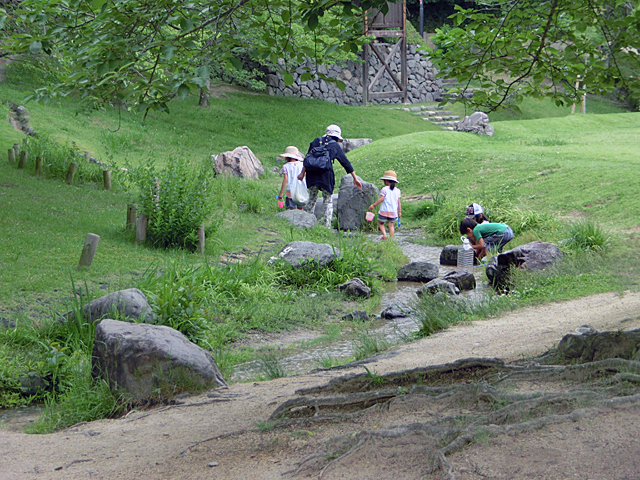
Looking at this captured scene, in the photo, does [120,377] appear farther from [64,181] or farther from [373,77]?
[373,77]

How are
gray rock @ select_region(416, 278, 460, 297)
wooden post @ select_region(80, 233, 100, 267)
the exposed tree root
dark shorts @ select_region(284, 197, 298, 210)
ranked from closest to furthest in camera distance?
the exposed tree root
wooden post @ select_region(80, 233, 100, 267)
gray rock @ select_region(416, 278, 460, 297)
dark shorts @ select_region(284, 197, 298, 210)

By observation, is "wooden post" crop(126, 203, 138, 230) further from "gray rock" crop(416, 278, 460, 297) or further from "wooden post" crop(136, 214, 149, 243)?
"gray rock" crop(416, 278, 460, 297)

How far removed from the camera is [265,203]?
1283 centimetres

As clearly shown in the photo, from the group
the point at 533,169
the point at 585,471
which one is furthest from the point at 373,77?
the point at 585,471

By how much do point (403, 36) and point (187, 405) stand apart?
29195 millimetres

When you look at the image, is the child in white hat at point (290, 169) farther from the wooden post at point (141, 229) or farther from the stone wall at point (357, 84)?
the stone wall at point (357, 84)

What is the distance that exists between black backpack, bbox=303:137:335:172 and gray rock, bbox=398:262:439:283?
2398 mm

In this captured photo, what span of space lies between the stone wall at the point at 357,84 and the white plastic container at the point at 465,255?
20265 millimetres

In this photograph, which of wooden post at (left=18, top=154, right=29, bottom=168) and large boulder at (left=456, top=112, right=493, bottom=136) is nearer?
wooden post at (left=18, top=154, right=29, bottom=168)

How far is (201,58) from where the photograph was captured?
12.6ft

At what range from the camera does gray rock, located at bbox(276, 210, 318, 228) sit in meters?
11.4

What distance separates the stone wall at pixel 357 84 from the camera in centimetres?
3020

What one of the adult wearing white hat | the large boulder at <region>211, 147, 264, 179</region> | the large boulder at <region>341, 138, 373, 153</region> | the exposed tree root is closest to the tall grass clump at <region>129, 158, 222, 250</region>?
the adult wearing white hat

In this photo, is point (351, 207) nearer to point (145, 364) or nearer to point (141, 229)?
point (141, 229)
